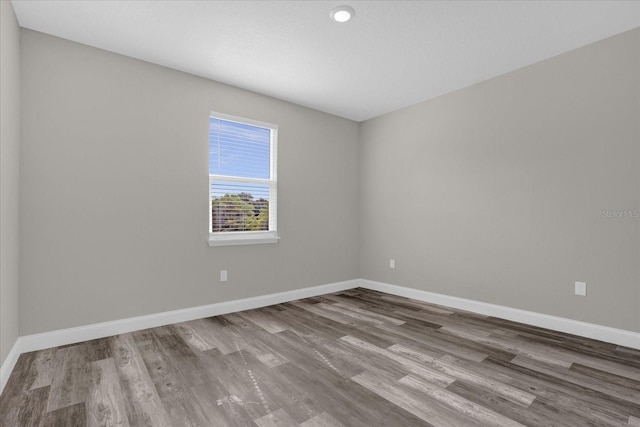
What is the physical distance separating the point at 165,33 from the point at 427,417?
3.32 metres

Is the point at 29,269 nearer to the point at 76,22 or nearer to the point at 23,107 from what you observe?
the point at 23,107

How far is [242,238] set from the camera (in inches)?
146

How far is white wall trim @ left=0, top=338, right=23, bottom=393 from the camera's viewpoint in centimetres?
197

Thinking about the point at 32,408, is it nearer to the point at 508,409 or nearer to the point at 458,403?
the point at 458,403

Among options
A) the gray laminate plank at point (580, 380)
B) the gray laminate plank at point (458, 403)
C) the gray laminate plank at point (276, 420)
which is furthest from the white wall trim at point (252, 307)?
the gray laminate plank at point (458, 403)

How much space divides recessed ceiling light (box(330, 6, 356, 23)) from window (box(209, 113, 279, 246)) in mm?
1717

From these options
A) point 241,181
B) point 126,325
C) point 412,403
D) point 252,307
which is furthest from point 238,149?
point 412,403

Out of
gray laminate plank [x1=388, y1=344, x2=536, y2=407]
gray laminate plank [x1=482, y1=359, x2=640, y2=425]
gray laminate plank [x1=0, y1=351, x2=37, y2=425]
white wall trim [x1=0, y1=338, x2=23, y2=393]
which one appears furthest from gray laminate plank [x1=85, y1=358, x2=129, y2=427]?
gray laminate plank [x1=482, y1=359, x2=640, y2=425]

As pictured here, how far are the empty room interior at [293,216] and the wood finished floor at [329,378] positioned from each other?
18 millimetres

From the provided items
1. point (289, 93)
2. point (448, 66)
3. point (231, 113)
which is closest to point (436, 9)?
point (448, 66)

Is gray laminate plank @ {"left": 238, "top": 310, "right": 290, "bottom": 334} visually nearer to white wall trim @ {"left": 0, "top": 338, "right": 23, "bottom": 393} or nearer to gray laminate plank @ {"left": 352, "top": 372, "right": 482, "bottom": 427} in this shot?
gray laminate plank @ {"left": 352, "top": 372, "right": 482, "bottom": 427}

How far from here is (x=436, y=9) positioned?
92.1 inches

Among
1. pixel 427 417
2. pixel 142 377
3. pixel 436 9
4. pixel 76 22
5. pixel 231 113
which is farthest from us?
pixel 231 113

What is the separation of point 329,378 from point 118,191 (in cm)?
246
